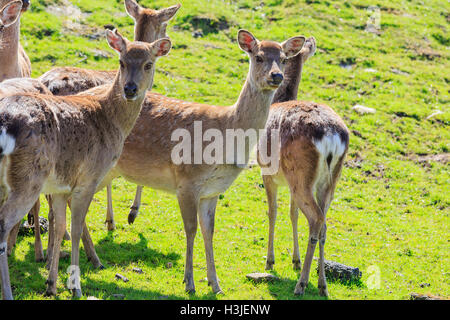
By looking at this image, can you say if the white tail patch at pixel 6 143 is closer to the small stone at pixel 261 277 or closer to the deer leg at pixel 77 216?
the deer leg at pixel 77 216

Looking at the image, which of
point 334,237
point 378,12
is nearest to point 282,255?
→ point 334,237

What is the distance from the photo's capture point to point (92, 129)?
8.03m

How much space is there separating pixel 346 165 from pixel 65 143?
31.0 feet

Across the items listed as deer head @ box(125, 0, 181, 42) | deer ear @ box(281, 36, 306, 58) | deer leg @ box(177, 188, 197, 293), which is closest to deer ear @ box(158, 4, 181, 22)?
deer head @ box(125, 0, 181, 42)

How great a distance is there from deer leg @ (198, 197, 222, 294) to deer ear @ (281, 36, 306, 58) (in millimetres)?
2459

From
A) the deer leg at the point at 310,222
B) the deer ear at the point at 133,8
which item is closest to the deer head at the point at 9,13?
the deer ear at the point at 133,8

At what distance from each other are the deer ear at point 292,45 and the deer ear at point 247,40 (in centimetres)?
47

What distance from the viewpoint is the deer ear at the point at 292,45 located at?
9.38 m

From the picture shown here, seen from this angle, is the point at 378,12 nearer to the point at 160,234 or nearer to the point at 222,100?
the point at 222,100

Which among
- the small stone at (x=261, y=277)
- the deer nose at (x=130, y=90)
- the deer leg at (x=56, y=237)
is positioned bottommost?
the small stone at (x=261, y=277)

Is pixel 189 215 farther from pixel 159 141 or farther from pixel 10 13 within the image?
pixel 10 13

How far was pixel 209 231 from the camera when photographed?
9062 millimetres

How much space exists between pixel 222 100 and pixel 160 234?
7.09 metres

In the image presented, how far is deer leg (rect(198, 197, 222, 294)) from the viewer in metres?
8.79
